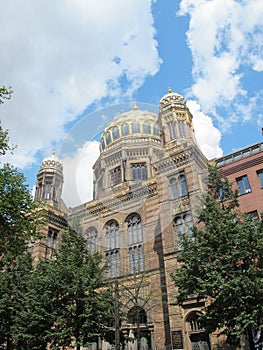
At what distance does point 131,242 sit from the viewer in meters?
28.3

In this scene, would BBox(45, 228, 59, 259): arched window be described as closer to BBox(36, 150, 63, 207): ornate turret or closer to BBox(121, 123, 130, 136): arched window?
BBox(36, 150, 63, 207): ornate turret

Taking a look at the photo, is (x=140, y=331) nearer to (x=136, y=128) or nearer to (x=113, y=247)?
(x=113, y=247)

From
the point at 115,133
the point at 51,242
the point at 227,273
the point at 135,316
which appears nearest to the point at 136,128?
the point at 115,133

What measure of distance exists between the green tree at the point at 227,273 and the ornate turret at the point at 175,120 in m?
15.0

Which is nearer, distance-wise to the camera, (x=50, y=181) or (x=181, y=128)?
(x=181, y=128)

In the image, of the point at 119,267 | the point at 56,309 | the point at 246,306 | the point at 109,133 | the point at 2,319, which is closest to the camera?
the point at 246,306

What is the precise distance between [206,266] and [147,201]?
1400cm

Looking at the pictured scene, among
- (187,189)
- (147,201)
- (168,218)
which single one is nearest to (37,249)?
(147,201)

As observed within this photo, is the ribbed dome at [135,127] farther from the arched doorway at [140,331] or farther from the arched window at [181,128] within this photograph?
the arched doorway at [140,331]

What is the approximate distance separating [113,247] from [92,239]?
2.61 m

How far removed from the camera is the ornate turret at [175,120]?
31.1 m

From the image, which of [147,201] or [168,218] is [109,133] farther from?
[168,218]

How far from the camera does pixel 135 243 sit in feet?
91.6

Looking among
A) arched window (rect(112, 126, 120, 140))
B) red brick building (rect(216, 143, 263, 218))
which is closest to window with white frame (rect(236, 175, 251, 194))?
red brick building (rect(216, 143, 263, 218))
